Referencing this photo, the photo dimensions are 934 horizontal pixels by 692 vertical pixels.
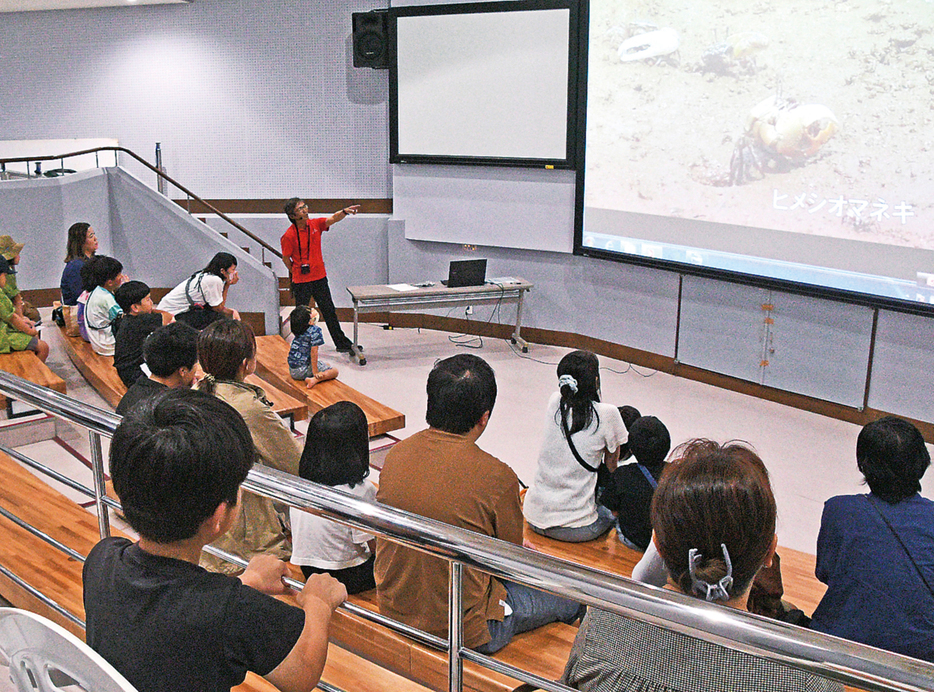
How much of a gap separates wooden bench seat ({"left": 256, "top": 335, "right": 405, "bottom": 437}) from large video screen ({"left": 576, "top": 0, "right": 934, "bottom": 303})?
2775mm

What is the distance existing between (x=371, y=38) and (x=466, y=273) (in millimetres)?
2460

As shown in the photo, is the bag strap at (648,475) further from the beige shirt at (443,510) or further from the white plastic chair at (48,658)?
the white plastic chair at (48,658)

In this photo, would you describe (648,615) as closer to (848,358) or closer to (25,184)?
(848,358)

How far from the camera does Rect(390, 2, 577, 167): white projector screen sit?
24.1 feet

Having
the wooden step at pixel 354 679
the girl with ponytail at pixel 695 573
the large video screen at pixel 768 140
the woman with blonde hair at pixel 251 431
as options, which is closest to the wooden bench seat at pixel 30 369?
the woman with blonde hair at pixel 251 431

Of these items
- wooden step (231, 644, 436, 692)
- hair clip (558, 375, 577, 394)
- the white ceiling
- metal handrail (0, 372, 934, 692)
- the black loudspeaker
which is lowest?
wooden step (231, 644, 436, 692)

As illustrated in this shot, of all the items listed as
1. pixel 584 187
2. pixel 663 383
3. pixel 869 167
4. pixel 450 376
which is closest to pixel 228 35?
pixel 584 187

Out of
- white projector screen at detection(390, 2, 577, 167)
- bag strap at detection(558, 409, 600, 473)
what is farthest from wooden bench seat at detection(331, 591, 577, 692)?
white projector screen at detection(390, 2, 577, 167)

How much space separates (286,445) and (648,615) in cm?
207

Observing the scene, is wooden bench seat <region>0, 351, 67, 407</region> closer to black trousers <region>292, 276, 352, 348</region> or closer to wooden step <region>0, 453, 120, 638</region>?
wooden step <region>0, 453, 120, 638</region>

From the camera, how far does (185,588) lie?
134cm

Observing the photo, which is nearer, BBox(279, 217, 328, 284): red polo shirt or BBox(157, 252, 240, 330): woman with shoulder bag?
BBox(157, 252, 240, 330): woman with shoulder bag

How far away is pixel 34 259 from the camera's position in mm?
8273

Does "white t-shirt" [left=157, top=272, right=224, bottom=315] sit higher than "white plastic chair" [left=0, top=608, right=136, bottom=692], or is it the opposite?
"white plastic chair" [left=0, top=608, right=136, bottom=692]
